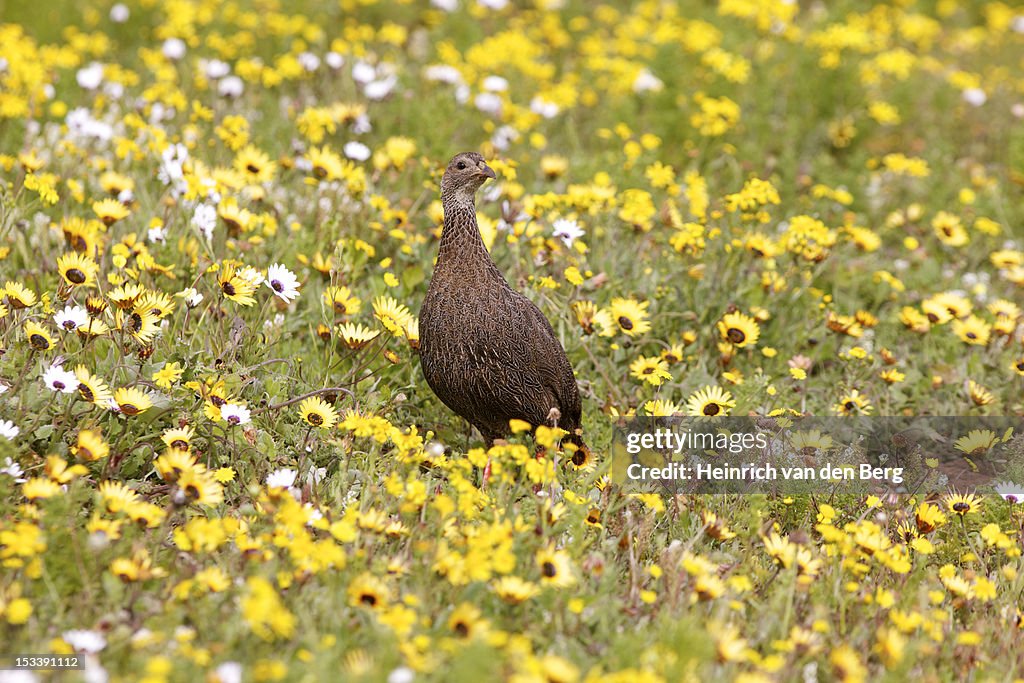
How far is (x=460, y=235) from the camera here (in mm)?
4027

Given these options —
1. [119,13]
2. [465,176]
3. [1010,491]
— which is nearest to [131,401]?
[465,176]

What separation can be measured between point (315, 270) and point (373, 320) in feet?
1.34

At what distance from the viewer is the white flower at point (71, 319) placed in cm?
355

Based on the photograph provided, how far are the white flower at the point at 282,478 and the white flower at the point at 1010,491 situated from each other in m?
2.38

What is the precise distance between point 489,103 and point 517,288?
2.14 metres

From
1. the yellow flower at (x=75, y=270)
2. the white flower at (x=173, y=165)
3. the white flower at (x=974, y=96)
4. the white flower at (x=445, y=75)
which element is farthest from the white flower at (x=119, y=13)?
the white flower at (x=974, y=96)

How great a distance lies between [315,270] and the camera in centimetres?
496

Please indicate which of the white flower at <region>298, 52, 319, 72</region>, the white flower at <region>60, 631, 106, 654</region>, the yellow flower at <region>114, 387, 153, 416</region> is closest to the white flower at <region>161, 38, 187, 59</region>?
the white flower at <region>298, 52, 319, 72</region>

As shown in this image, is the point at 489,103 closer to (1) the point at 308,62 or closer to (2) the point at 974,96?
(1) the point at 308,62

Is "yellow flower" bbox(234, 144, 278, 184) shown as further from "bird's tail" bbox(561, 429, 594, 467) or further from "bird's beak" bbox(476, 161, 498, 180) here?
"bird's tail" bbox(561, 429, 594, 467)

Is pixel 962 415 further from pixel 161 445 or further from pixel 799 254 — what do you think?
pixel 161 445

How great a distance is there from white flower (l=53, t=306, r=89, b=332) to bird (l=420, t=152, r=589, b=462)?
111 cm

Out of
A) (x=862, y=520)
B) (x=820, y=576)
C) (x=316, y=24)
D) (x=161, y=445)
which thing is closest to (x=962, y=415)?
(x=862, y=520)

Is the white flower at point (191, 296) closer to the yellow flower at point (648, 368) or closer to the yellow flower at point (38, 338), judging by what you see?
the yellow flower at point (38, 338)
